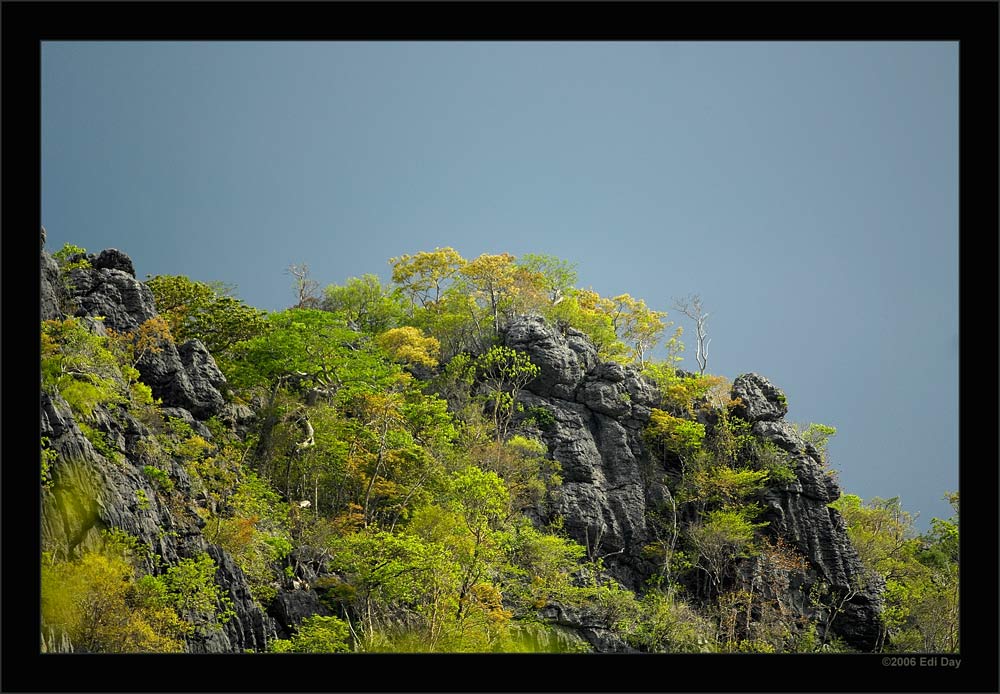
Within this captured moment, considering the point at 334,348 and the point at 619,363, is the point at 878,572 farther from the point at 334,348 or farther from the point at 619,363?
the point at 334,348

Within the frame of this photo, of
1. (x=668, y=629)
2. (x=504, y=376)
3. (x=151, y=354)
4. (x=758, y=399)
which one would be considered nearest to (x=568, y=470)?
(x=504, y=376)

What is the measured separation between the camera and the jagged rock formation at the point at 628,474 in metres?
14.6

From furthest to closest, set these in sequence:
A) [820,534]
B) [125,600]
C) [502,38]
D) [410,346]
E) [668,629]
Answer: [410,346] → [820,534] → [668,629] → [125,600] → [502,38]

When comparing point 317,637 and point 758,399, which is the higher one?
point 758,399

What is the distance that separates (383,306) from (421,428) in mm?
6796

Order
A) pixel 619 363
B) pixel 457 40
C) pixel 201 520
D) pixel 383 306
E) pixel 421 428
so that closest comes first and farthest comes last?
pixel 457 40 < pixel 201 520 < pixel 421 428 < pixel 619 363 < pixel 383 306

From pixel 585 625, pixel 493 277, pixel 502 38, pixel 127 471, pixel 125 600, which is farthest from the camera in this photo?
pixel 493 277

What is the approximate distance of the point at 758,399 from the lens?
16156 mm

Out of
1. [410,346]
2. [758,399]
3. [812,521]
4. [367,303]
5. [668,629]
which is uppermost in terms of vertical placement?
[367,303]

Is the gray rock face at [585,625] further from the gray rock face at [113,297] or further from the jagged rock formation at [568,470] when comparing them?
the gray rock face at [113,297]

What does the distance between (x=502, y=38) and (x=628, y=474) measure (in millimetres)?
13020

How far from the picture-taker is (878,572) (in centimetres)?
1507

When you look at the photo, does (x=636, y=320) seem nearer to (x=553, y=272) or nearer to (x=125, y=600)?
(x=553, y=272)
